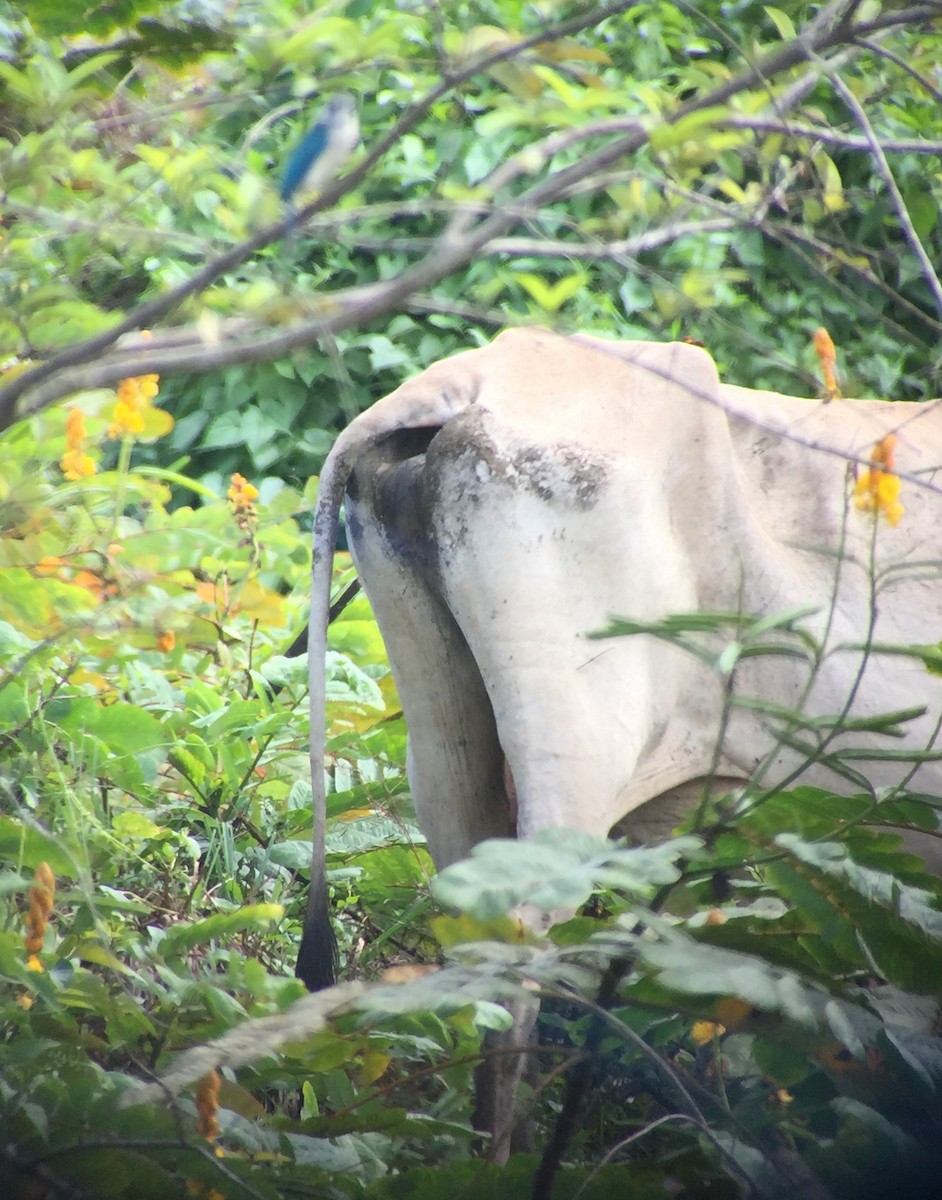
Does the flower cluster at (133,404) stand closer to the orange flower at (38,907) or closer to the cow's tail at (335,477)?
the cow's tail at (335,477)

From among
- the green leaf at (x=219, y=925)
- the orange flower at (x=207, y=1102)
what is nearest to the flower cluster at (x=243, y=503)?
the green leaf at (x=219, y=925)

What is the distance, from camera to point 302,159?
4.10 feet

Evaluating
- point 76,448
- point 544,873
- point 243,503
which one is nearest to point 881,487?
point 544,873

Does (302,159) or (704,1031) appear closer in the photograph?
(302,159)

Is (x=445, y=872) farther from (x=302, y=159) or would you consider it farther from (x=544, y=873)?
(x=302, y=159)

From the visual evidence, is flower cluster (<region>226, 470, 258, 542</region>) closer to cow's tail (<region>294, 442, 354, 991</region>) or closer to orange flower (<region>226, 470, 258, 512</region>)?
orange flower (<region>226, 470, 258, 512</region>)

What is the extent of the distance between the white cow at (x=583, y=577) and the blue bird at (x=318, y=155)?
4.11 ft

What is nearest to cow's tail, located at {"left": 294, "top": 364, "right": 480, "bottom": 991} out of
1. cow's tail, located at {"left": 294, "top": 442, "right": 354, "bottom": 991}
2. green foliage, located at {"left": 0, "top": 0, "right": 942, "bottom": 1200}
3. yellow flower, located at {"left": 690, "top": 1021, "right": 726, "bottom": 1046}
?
cow's tail, located at {"left": 294, "top": 442, "right": 354, "bottom": 991}

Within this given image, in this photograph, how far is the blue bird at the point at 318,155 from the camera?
125 cm

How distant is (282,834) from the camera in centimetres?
315

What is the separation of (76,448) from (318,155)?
1561 millimetres

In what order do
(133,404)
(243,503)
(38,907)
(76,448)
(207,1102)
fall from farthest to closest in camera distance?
(243,503), (76,448), (133,404), (38,907), (207,1102)

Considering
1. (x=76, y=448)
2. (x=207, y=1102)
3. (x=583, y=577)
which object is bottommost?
(x=207, y=1102)

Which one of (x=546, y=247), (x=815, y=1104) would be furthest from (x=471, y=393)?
(x=815, y=1104)
